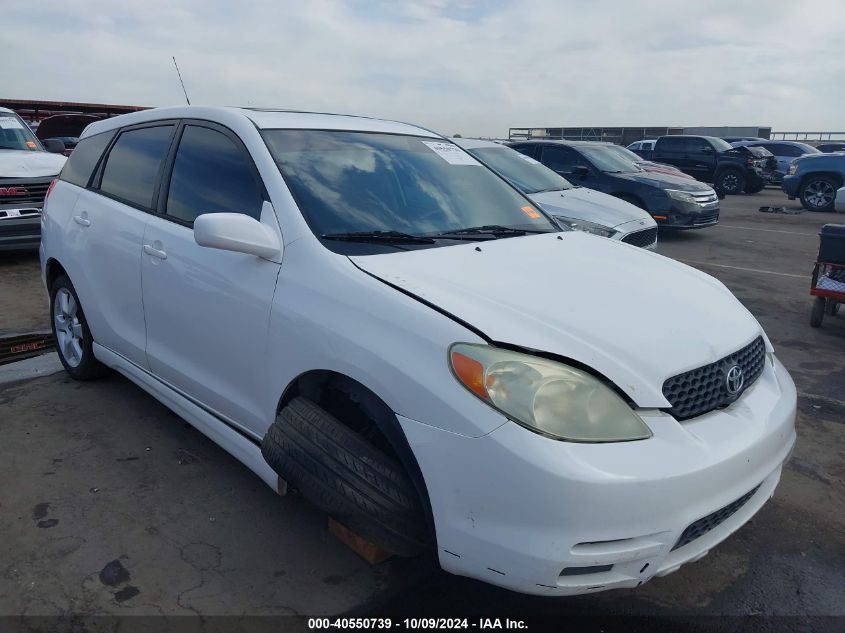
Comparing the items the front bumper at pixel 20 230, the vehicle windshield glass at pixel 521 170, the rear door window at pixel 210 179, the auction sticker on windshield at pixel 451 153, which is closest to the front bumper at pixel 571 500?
the rear door window at pixel 210 179

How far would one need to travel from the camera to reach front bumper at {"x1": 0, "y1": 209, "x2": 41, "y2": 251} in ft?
24.6

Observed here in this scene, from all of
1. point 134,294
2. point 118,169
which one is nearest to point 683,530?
point 134,294

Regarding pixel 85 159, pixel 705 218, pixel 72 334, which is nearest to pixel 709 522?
pixel 72 334

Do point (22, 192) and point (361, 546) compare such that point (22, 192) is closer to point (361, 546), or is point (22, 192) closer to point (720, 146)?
point (361, 546)

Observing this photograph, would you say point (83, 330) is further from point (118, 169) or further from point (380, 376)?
point (380, 376)

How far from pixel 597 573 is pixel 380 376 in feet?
2.79

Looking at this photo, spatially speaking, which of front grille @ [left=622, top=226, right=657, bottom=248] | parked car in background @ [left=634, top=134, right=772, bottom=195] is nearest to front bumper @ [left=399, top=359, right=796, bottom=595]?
front grille @ [left=622, top=226, right=657, bottom=248]

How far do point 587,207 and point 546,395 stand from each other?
620 cm

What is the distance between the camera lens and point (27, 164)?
26.5ft

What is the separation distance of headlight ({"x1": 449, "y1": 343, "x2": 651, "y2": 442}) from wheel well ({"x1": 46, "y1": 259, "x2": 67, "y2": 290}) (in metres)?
3.29

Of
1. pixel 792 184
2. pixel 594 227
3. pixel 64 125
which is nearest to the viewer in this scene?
pixel 594 227

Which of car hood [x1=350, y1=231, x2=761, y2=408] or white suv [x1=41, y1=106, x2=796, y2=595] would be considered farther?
car hood [x1=350, y1=231, x2=761, y2=408]

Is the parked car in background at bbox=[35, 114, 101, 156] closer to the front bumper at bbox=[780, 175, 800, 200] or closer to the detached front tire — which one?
the detached front tire

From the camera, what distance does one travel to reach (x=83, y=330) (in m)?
4.03
